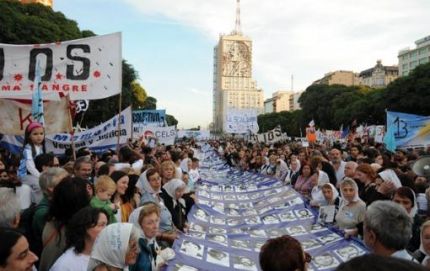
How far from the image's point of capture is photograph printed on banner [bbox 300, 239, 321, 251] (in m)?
6.36

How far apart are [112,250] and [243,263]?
3.00 meters

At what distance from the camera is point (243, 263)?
5.82m

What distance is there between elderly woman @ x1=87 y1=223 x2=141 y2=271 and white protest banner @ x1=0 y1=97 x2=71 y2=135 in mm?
5964

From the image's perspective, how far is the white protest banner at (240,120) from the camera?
33.7 metres

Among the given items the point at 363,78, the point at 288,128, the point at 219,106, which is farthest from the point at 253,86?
the point at 288,128

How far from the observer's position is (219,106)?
165m

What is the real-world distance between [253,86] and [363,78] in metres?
38.4

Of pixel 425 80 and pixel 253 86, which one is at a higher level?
pixel 253 86

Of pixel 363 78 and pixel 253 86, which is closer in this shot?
pixel 363 78

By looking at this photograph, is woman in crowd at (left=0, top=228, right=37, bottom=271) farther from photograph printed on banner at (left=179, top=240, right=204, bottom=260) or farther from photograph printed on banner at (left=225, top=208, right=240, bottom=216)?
photograph printed on banner at (left=225, top=208, right=240, bottom=216)

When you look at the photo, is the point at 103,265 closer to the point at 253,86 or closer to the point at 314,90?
the point at 314,90

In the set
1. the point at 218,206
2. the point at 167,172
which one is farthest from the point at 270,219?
the point at 167,172

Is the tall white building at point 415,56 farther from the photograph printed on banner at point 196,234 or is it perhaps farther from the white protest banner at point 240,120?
the photograph printed on banner at point 196,234

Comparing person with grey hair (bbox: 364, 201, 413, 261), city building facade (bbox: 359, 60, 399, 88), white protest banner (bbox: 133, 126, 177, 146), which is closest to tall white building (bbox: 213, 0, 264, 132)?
city building facade (bbox: 359, 60, 399, 88)
